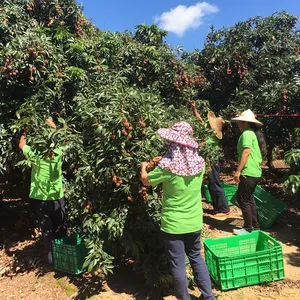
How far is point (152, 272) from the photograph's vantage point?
333cm

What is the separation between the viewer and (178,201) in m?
2.95

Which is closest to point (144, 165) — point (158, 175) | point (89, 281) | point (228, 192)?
point (158, 175)

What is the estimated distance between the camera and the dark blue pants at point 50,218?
156 inches

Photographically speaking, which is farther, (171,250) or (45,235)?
(45,235)

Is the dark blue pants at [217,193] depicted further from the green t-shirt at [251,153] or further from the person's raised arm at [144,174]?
the person's raised arm at [144,174]

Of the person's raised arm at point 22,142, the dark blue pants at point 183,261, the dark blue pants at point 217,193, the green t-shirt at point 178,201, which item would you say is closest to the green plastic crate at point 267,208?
the dark blue pants at point 217,193

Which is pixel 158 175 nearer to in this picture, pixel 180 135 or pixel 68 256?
pixel 180 135

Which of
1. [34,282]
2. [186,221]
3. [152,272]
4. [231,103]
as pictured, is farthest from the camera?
[231,103]

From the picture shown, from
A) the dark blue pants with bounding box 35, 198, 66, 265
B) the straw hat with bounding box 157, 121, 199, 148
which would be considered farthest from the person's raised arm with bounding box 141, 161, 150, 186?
the dark blue pants with bounding box 35, 198, 66, 265

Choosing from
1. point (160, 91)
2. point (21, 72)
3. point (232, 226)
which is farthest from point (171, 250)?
point (160, 91)

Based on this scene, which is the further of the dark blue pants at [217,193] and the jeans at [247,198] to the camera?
the dark blue pants at [217,193]

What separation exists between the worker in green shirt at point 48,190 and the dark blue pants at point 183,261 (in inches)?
62.3

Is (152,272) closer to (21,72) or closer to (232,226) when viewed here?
(232,226)

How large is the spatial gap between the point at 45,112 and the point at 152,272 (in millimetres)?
2505
